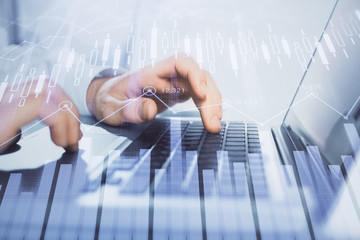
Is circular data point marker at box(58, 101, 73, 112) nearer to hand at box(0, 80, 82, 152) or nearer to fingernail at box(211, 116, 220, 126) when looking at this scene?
hand at box(0, 80, 82, 152)

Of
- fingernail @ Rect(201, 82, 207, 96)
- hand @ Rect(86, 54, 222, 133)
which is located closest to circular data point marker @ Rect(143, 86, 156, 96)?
hand @ Rect(86, 54, 222, 133)

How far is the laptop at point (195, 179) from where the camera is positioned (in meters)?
0.47

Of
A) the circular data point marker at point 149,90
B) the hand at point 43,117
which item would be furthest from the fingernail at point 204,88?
the hand at point 43,117

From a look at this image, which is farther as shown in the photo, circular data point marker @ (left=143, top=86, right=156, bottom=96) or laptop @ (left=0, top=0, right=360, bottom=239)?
circular data point marker @ (left=143, top=86, right=156, bottom=96)

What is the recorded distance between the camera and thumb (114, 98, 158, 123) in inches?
23.1

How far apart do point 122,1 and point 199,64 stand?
0.36 meters

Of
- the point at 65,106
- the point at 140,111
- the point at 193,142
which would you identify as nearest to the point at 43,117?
the point at 65,106

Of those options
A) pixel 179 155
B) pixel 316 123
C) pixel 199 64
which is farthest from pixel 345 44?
pixel 179 155

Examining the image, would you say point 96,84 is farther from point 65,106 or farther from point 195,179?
point 195,179

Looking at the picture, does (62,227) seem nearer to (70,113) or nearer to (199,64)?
(70,113)

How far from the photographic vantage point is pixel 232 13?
792 millimetres

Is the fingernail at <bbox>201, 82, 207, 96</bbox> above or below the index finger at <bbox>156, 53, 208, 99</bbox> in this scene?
below

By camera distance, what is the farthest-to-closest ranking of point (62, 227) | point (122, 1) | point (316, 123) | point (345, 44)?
point (122, 1) → point (345, 44) → point (316, 123) → point (62, 227)

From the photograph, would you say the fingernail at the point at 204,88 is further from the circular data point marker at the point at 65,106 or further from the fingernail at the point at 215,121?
the circular data point marker at the point at 65,106
